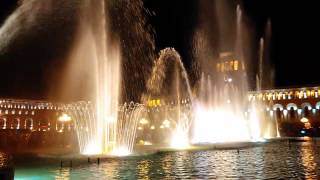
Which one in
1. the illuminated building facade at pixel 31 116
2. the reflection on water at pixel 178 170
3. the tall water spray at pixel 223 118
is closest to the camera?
the reflection on water at pixel 178 170

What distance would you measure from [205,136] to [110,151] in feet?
90.4

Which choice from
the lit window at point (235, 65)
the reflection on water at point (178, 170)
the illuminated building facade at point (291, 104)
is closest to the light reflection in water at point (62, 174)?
the reflection on water at point (178, 170)

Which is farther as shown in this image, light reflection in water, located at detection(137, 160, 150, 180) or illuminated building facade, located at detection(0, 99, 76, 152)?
illuminated building facade, located at detection(0, 99, 76, 152)

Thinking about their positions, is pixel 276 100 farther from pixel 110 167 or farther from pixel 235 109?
pixel 110 167

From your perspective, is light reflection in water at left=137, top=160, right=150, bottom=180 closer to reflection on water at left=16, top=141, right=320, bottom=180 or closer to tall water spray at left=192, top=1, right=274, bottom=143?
reflection on water at left=16, top=141, right=320, bottom=180

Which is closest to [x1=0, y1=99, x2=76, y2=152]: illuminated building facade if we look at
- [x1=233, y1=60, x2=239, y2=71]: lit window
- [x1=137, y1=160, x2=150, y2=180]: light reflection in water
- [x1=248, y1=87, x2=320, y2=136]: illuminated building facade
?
[x1=137, y1=160, x2=150, y2=180]: light reflection in water

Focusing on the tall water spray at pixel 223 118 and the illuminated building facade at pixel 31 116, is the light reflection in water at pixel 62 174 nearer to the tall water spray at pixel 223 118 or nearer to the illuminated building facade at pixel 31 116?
the tall water spray at pixel 223 118

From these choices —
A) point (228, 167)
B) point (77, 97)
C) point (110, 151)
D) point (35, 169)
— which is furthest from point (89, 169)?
point (77, 97)

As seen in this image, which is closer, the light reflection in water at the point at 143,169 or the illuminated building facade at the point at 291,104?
the light reflection in water at the point at 143,169

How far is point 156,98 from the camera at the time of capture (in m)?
117

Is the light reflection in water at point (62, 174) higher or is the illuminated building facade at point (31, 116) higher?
the illuminated building facade at point (31, 116)

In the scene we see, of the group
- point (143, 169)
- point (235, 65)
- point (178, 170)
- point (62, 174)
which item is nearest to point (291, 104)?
point (235, 65)

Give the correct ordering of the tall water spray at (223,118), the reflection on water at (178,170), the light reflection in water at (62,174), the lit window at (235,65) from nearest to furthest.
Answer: the reflection on water at (178,170) → the light reflection in water at (62,174) → the tall water spray at (223,118) → the lit window at (235,65)

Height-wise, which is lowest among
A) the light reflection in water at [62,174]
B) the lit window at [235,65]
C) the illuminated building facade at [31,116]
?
the light reflection in water at [62,174]
